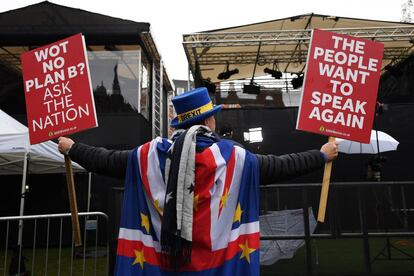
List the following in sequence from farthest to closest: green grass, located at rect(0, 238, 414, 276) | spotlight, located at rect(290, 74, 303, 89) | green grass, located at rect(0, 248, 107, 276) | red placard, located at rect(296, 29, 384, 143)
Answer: spotlight, located at rect(290, 74, 303, 89) < green grass, located at rect(0, 248, 107, 276) < green grass, located at rect(0, 238, 414, 276) < red placard, located at rect(296, 29, 384, 143)

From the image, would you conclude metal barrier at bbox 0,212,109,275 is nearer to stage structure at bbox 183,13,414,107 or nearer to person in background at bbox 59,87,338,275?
person in background at bbox 59,87,338,275

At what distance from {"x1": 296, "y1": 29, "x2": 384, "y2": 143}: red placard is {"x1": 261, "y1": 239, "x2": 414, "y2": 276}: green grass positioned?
2104 mm

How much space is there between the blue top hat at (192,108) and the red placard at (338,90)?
0.94 m

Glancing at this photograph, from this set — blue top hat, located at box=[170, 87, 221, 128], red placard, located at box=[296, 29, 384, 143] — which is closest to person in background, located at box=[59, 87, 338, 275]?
blue top hat, located at box=[170, 87, 221, 128]

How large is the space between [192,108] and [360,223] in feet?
10.7

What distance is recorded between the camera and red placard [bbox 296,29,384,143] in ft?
9.45

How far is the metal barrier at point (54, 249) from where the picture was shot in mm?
4590

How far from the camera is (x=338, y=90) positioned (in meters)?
2.92

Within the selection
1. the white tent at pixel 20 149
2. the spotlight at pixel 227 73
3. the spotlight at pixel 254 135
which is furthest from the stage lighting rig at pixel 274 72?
the white tent at pixel 20 149

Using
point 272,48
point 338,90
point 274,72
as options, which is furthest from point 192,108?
point 274,72

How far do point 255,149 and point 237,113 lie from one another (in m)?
1.20

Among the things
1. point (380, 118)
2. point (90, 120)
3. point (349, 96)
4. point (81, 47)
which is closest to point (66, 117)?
point (90, 120)

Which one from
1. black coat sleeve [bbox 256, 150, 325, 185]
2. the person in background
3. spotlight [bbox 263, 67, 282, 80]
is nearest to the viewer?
the person in background

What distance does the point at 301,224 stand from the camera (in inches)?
185
